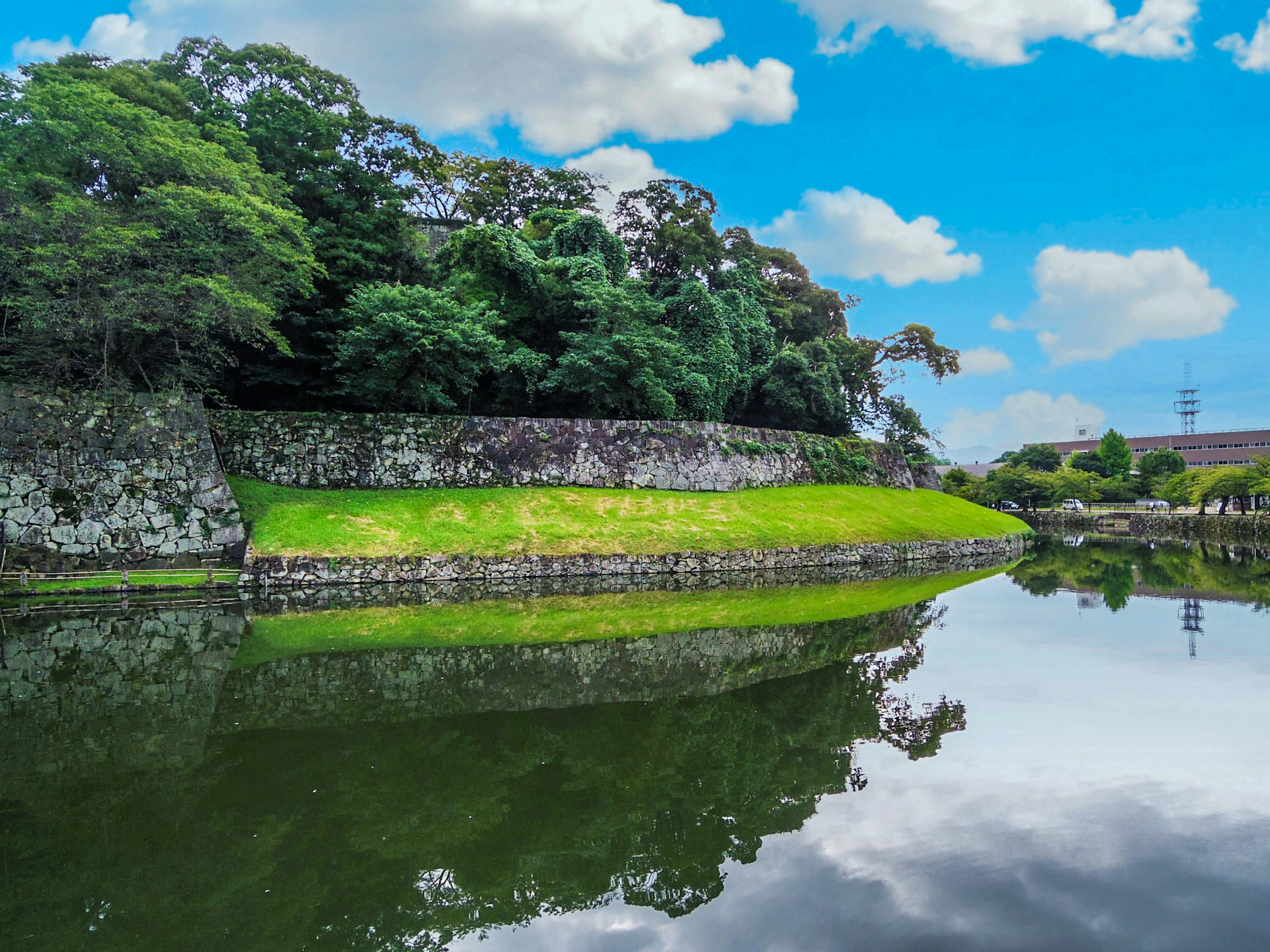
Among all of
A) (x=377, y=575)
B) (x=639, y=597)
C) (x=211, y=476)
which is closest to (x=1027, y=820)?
(x=639, y=597)

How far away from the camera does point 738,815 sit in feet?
17.5

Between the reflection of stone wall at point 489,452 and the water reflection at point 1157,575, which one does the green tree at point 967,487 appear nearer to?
the water reflection at point 1157,575

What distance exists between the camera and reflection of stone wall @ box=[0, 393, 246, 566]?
16.5 m

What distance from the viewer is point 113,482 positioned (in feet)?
56.6

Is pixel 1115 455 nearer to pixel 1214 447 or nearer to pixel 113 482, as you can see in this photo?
pixel 1214 447

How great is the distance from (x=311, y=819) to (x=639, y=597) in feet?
37.4

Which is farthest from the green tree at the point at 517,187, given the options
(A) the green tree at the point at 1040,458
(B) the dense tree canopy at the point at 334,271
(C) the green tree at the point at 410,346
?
(A) the green tree at the point at 1040,458

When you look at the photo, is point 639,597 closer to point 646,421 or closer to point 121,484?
point 646,421

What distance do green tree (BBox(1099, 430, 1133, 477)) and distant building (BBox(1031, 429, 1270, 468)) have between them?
1974 millimetres

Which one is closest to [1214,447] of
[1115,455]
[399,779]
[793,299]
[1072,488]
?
[1115,455]

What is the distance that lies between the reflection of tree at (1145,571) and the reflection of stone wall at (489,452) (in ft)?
35.5

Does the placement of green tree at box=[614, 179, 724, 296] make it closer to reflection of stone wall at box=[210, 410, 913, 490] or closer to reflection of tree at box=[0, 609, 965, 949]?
reflection of stone wall at box=[210, 410, 913, 490]

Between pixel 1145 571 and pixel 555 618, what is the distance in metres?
20.4

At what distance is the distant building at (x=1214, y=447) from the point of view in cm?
7819
